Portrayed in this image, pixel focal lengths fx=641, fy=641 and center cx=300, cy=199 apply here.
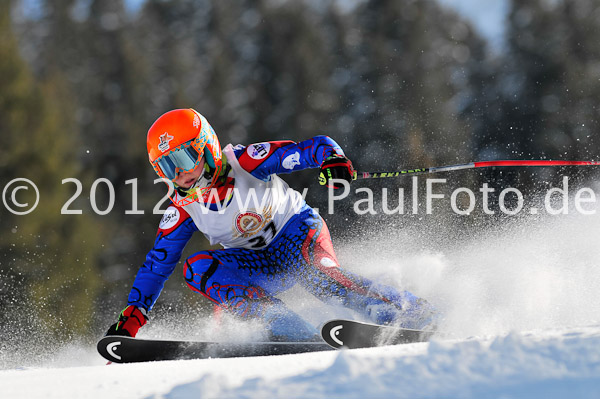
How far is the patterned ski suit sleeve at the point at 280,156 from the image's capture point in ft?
12.3

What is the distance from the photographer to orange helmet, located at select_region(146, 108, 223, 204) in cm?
366

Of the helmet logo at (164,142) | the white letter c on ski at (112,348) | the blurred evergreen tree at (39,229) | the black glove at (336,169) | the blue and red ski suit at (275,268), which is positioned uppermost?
the blurred evergreen tree at (39,229)

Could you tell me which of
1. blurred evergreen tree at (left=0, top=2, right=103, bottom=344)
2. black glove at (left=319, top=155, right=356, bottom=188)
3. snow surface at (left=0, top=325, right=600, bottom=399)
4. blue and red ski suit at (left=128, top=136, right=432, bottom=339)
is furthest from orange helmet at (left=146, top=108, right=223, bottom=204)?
blurred evergreen tree at (left=0, top=2, right=103, bottom=344)

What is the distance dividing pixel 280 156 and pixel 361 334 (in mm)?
1164

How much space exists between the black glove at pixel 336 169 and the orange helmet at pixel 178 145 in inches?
26.9

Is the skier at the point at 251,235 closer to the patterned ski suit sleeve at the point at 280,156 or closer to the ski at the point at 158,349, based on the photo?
the patterned ski suit sleeve at the point at 280,156

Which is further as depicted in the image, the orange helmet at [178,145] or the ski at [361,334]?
the orange helmet at [178,145]

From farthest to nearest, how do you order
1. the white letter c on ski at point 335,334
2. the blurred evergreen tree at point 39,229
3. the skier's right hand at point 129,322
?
the blurred evergreen tree at point 39,229 < the skier's right hand at point 129,322 < the white letter c on ski at point 335,334

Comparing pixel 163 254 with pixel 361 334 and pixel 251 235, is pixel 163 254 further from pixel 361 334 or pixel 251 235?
pixel 361 334

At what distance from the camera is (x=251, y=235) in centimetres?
401

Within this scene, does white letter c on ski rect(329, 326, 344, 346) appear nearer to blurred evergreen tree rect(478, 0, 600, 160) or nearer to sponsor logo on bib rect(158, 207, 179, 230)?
sponsor logo on bib rect(158, 207, 179, 230)

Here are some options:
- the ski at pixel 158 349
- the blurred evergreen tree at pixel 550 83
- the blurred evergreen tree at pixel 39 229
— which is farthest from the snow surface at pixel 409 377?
the blurred evergreen tree at pixel 550 83

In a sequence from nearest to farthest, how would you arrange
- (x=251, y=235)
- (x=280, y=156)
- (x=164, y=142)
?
(x=164, y=142)
(x=280, y=156)
(x=251, y=235)

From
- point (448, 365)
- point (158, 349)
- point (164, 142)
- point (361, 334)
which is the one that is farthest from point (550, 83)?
point (448, 365)
